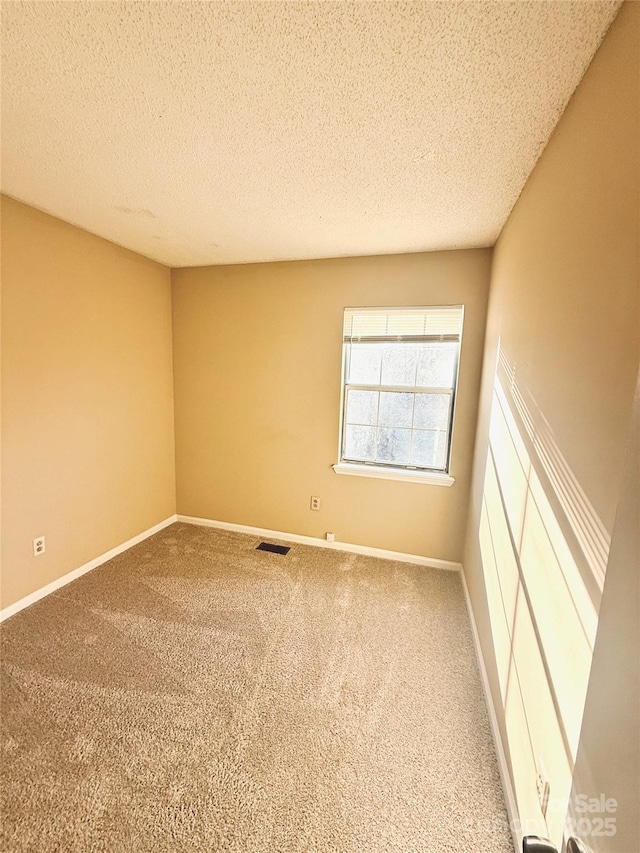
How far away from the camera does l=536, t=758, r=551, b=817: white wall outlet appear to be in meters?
0.92

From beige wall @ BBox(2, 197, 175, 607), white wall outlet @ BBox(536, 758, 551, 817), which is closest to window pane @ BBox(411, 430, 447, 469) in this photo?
white wall outlet @ BBox(536, 758, 551, 817)

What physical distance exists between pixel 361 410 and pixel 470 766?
2.18 m

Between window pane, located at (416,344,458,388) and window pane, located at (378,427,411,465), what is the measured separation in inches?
17.5

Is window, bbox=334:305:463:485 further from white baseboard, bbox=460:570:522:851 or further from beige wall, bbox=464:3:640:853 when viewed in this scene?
white baseboard, bbox=460:570:522:851

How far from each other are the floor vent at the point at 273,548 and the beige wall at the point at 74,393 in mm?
1108

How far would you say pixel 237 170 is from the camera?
1.59 meters

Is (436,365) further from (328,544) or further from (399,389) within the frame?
(328,544)

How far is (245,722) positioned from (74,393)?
2.30 meters

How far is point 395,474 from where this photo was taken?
2775mm

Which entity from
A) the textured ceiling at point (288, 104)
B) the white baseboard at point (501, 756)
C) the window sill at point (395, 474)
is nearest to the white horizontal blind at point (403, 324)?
the textured ceiling at point (288, 104)

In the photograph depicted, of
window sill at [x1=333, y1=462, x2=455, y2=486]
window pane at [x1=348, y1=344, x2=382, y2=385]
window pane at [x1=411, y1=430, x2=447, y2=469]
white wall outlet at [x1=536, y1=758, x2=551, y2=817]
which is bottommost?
white wall outlet at [x1=536, y1=758, x2=551, y2=817]

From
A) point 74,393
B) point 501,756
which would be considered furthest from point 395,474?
point 74,393

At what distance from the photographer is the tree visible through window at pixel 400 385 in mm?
2633

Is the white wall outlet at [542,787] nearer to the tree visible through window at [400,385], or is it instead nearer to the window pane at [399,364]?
the tree visible through window at [400,385]
